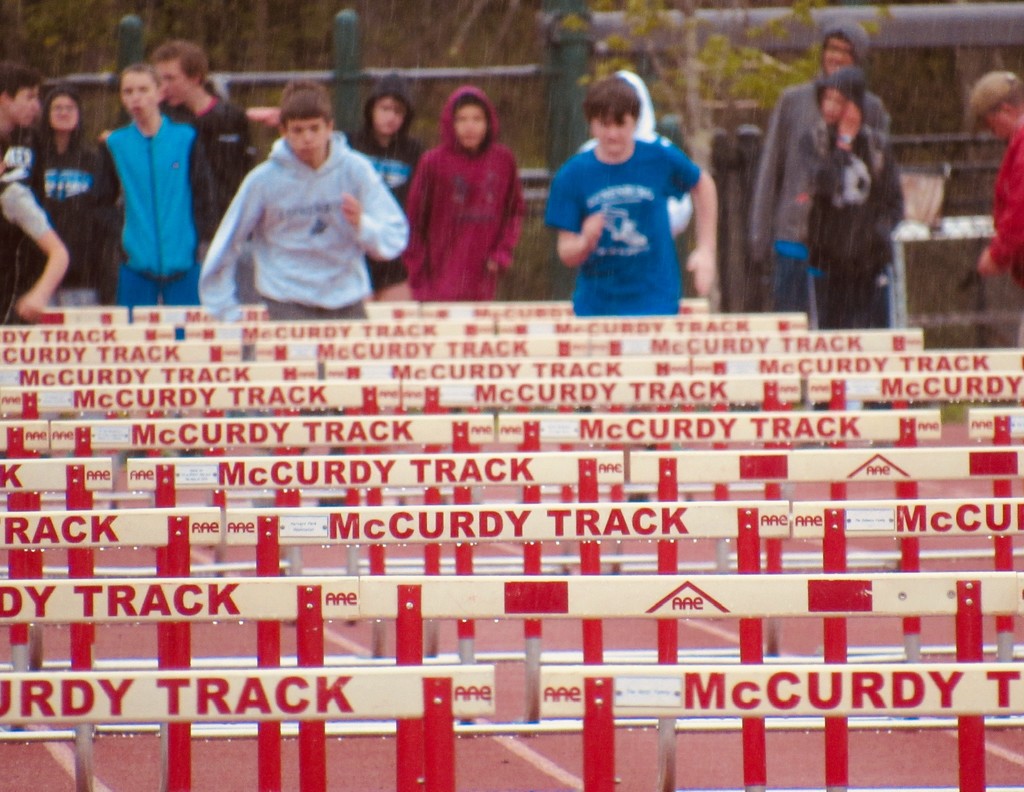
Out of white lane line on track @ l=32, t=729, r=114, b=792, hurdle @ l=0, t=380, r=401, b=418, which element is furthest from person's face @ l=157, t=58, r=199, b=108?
white lane line on track @ l=32, t=729, r=114, b=792

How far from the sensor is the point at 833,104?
32.1 ft

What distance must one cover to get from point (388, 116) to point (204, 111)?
3.67 ft

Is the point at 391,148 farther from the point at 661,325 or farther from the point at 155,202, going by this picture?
the point at 661,325

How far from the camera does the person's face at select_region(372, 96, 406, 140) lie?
11.4m

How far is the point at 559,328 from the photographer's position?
896cm

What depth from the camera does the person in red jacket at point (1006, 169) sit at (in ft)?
26.4

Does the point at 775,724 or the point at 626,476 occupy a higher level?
the point at 626,476

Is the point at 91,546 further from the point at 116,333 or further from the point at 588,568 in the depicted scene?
the point at 116,333

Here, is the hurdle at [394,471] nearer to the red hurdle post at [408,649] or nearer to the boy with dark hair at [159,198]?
the red hurdle post at [408,649]

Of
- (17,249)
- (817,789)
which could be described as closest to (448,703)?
(817,789)

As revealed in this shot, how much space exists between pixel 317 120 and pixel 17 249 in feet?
8.57

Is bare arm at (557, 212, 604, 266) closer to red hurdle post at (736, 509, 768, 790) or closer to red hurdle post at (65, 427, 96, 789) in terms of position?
red hurdle post at (65, 427, 96, 789)

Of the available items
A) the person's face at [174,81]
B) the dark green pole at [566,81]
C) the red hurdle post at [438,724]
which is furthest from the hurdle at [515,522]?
the dark green pole at [566,81]

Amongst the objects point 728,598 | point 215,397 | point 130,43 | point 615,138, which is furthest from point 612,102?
point 130,43
